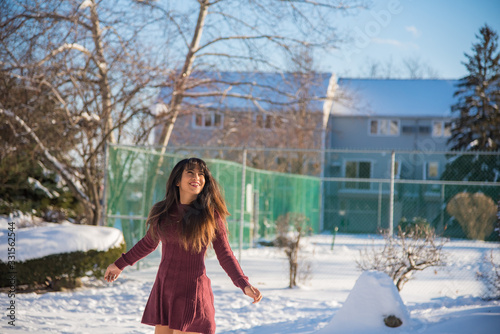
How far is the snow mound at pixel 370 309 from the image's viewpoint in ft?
18.3

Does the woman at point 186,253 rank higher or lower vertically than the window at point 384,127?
lower

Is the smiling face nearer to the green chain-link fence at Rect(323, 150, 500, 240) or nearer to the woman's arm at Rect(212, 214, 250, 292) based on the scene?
the woman's arm at Rect(212, 214, 250, 292)

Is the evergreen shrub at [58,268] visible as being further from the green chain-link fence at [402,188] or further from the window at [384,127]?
the window at [384,127]

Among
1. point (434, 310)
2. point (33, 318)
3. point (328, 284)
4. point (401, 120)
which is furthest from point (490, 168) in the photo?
point (33, 318)

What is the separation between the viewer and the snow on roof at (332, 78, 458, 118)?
26.3 m

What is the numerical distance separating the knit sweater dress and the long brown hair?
0.05m

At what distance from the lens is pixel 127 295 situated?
7.89 meters

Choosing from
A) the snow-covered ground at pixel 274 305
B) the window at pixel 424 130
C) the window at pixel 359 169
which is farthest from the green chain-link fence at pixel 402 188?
the snow-covered ground at pixel 274 305

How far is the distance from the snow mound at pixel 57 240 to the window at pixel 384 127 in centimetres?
2022

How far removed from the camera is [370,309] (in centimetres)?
571

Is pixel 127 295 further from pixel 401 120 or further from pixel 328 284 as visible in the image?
pixel 401 120

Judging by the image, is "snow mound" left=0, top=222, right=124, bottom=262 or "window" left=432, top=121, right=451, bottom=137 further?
"window" left=432, top=121, right=451, bottom=137

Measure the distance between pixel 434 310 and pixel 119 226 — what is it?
20.0 feet

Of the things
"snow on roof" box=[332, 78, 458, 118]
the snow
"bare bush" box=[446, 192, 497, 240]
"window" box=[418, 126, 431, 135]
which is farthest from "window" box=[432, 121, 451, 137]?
the snow
